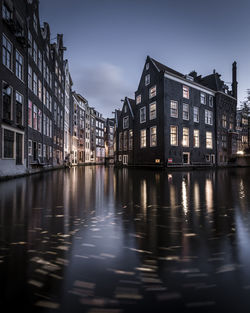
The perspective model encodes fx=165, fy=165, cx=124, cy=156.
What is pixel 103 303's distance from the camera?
55.7 inches

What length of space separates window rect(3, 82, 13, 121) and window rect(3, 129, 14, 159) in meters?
1.12

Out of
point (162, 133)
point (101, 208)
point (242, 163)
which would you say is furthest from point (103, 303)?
point (242, 163)

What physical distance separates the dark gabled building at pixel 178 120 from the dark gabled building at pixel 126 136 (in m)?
1.68

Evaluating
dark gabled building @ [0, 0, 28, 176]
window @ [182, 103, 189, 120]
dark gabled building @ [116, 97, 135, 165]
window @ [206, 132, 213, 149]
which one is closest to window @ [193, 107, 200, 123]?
window @ [182, 103, 189, 120]

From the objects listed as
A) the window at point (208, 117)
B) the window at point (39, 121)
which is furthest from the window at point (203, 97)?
the window at point (39, 121)

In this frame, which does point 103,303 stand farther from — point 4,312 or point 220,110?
point 220,110

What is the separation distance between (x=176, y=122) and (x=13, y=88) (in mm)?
21557

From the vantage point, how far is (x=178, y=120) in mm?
26578

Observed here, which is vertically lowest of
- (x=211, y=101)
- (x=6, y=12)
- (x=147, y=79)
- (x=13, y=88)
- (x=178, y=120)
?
(x=13, y=88)

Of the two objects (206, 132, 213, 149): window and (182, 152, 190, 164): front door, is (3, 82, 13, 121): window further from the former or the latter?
(206, 132, 213, 149): window

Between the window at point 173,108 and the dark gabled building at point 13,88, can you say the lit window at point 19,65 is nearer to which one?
the dark gabled building at point 13,88

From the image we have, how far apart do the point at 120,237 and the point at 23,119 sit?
16.3 m

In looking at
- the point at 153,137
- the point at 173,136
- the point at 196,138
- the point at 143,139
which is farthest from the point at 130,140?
the point at 196,138

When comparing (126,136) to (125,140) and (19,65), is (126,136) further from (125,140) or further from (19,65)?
(19,65)
